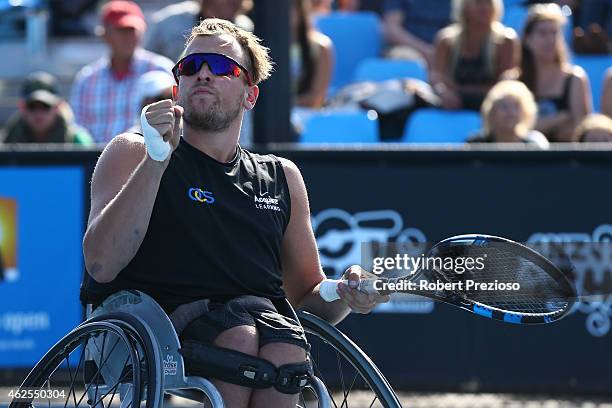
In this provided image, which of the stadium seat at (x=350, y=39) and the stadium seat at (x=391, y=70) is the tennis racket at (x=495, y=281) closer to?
the stadium seat at (x=391, y=70)

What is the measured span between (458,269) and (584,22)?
6.54 meters

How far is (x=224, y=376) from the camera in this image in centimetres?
369

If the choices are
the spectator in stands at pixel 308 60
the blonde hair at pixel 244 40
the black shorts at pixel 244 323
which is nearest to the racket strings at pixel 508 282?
the black shorts at pixel 244 323

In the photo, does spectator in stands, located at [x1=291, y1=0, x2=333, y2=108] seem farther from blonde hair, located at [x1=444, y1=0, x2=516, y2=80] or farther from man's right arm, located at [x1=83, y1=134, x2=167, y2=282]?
man's right arm, located at [x1=83, y1=134, x2=167, y2=282]

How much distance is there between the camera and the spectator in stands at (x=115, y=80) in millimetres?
8062

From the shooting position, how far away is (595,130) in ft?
24.2

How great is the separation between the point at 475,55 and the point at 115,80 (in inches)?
92.6

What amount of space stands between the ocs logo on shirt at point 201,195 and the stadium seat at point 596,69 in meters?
5.64

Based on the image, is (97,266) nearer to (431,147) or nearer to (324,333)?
(324,333)

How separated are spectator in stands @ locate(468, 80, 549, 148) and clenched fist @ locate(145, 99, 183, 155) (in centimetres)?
406

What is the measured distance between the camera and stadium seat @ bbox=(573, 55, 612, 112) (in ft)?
29.9

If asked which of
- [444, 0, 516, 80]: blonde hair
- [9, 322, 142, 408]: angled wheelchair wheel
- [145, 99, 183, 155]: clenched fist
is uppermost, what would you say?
[145, 99, 183, 155]: clenched fist

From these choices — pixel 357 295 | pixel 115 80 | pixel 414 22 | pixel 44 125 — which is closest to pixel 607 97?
pixel 414 22
